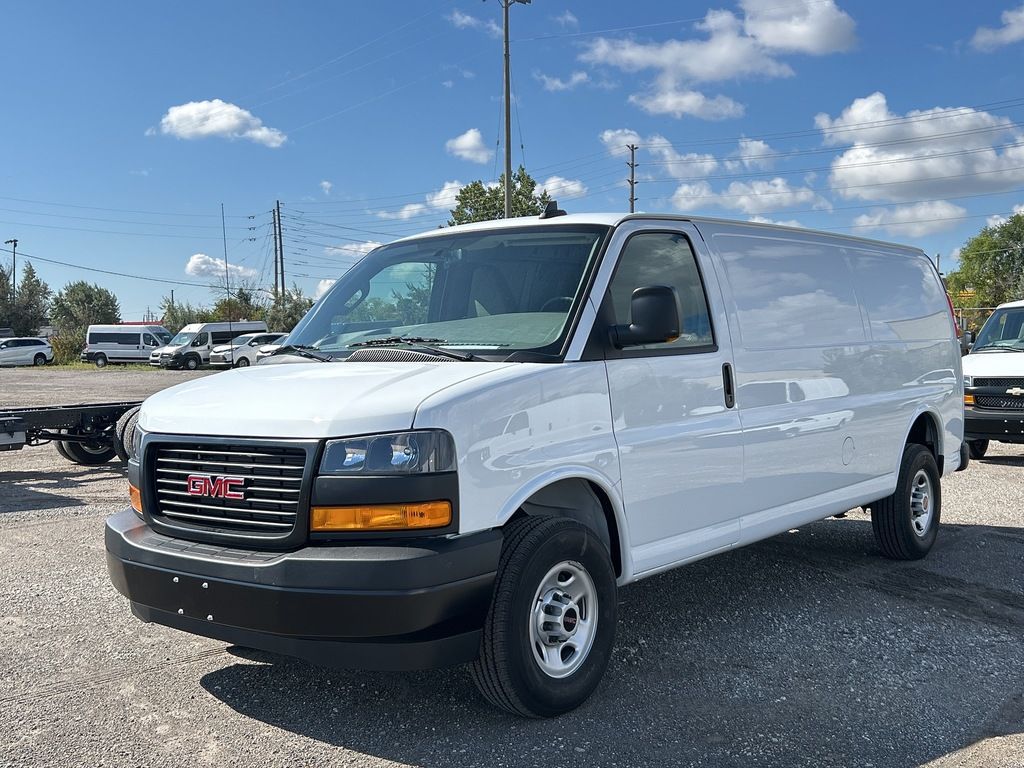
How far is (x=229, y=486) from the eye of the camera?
3.80 metres

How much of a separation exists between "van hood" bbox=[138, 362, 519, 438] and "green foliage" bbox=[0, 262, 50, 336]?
82.9 meters

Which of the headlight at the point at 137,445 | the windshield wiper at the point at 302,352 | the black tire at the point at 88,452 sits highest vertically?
the windshield wiper at the point at 302,352

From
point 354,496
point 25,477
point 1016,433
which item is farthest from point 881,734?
point 25,477

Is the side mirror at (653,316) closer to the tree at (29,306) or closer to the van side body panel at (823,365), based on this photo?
the van side body panel at (823,365)

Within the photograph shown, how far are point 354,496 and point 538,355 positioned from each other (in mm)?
1055

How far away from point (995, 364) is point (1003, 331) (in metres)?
1.11

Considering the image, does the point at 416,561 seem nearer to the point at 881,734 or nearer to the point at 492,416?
the point at 492,416

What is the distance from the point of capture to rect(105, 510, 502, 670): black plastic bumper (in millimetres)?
3459

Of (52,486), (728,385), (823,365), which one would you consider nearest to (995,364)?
(823,365)

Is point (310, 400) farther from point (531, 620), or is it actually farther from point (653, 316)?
point (653, 316)

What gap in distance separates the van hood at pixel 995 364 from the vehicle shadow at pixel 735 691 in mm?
6685

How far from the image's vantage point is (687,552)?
187 inches

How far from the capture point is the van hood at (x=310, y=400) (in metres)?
3.60

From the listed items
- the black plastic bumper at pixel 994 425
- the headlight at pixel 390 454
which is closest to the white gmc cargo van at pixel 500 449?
the headlight at pixel 390 454
